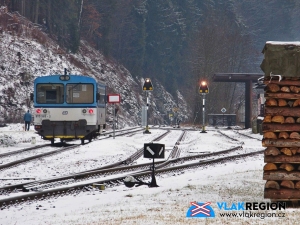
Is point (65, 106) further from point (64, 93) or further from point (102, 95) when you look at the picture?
point (102, 95)

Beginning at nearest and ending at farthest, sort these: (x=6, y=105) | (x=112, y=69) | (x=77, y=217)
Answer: (x=77, y=217)
(x=6, y=105)
(x=112, y=69)

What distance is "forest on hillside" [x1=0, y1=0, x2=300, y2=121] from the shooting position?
6312cm

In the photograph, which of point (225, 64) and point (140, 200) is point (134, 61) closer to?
point (225, 64)

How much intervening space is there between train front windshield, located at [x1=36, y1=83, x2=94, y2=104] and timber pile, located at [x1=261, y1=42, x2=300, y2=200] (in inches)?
599

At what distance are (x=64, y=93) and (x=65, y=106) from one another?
0.53 metres

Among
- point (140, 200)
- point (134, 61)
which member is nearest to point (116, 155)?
point (140, 200)

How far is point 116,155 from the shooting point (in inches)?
786

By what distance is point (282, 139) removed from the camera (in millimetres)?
9469

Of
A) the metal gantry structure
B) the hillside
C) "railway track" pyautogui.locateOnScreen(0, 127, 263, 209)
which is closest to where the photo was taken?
"railway track" pyautogui.locateOnScreen(0, 127, 263, 209)

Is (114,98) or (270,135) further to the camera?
(114,98)

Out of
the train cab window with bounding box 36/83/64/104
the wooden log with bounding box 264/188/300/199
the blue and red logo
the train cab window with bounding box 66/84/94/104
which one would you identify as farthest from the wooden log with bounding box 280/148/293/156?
the train cab window with bounding box 36/83/64/104

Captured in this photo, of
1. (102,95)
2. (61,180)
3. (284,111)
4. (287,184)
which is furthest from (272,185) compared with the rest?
(102,95)

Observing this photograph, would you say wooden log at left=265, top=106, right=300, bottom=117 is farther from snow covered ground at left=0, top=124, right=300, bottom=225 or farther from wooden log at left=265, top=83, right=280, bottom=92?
snow covered ground at left=0, top=124, right=300, bottom=225

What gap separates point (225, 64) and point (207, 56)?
328 inches
